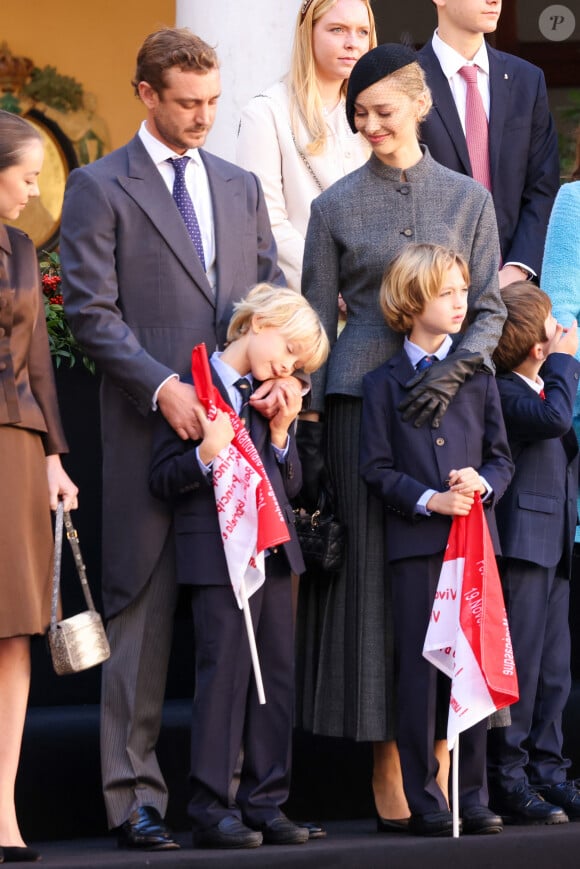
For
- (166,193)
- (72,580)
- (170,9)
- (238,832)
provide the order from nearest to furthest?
(238,832), (166,193), (72,580), (170,9)

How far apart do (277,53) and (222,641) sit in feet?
10.0

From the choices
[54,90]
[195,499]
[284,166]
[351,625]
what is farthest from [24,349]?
[54,90]

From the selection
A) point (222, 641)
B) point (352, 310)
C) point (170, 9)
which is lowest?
point (222, 641)

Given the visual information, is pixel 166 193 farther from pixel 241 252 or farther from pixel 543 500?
pixel 543 500

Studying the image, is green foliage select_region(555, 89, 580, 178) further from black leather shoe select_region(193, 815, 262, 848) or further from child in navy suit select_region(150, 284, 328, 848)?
black leather shoe select_region(193, 815, 262, 848)

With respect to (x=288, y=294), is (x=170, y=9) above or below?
above

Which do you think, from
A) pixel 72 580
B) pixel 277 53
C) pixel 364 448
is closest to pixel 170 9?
pixel 277 53

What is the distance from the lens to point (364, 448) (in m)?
4.69

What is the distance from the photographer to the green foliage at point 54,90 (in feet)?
37.6

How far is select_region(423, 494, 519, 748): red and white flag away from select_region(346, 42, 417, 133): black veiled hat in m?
1.16

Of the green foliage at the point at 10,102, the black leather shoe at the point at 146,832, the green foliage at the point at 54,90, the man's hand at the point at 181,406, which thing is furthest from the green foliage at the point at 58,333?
the green foliage at the point at 54,90

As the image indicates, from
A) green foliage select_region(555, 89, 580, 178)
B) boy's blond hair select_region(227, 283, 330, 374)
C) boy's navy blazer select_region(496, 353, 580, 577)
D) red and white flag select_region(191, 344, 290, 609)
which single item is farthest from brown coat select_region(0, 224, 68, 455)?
green foliage select_region(555, 89, 580, 178)

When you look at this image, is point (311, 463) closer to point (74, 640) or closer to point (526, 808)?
point (74, 640)

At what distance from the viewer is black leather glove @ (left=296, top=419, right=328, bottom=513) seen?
4844 mm
